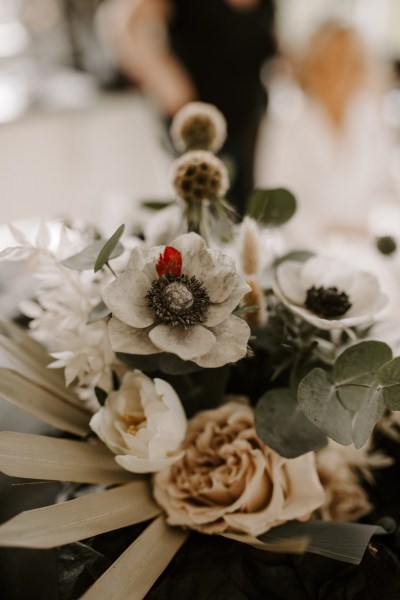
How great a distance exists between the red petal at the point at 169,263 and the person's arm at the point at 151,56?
5.30 feet

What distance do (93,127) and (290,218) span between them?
229cm

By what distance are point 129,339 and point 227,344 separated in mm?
67

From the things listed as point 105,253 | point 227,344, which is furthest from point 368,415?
point 105,253

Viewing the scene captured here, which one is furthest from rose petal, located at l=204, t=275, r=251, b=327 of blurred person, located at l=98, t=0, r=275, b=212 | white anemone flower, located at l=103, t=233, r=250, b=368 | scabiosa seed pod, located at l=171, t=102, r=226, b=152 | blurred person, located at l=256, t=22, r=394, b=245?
blurred person, located at l=98, t=0, r=275, b=212

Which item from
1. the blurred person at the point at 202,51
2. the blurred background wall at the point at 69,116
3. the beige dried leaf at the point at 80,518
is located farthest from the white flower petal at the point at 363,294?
the blurred background wall at the point at 69,116

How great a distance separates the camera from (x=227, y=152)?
2008 millimetres

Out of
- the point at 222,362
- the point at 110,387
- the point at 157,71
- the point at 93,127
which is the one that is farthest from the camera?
the point at 93,127

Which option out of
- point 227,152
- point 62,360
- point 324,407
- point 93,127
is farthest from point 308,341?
point 93,127

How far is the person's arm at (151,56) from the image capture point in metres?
1.78

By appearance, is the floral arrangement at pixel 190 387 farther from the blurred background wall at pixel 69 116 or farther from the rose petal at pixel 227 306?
the blurred background wall at pixel 69 116

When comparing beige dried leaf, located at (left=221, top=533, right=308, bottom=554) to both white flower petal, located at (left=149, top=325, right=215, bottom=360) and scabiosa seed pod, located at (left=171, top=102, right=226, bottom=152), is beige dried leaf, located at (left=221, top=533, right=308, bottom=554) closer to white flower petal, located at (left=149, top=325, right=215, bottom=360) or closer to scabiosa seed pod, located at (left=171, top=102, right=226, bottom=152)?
white flower petal, located at (left=149, top=325, right=215, bottom=360)

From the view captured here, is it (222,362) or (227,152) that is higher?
(222,362)

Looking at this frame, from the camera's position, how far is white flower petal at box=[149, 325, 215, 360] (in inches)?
14.0

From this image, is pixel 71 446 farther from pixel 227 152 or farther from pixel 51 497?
pixel 227 152
